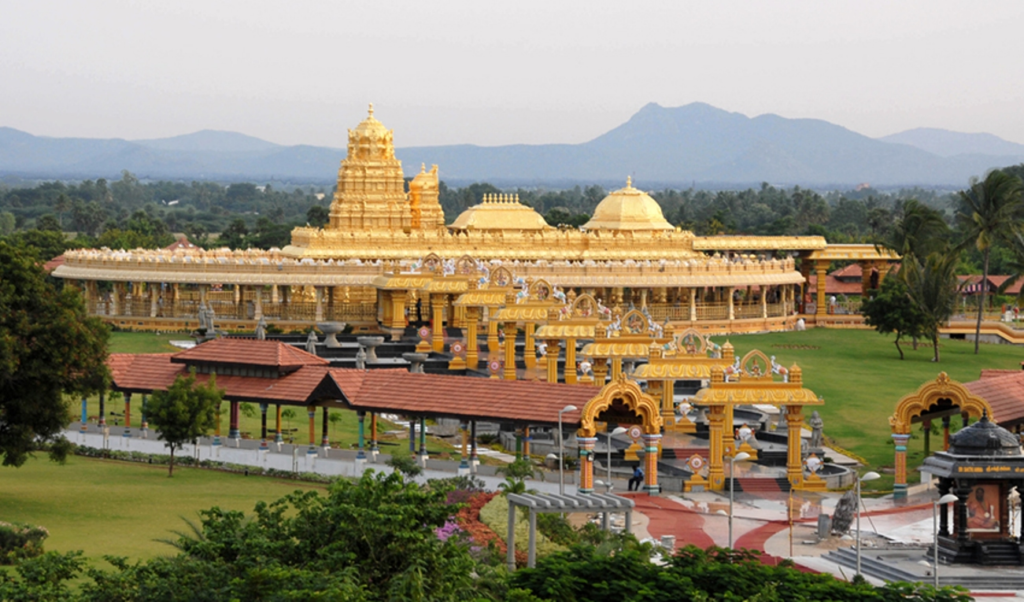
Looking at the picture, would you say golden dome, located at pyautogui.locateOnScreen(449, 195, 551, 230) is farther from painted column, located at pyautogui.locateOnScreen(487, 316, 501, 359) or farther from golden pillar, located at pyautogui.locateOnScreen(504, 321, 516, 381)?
golden pillar, located at pyautogui.locateOnScreen(504, 321, 516, 381)

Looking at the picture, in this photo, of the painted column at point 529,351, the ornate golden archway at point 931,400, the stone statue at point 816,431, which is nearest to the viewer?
the ornate golden archway at point 931,400

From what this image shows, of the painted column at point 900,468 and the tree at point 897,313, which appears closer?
the painted column at point 900,468

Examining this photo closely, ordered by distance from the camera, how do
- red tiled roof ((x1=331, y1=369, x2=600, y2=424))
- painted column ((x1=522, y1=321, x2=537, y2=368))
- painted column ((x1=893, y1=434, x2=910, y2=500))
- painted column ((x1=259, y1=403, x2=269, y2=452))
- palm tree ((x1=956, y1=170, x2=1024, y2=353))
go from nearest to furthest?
painted column ((x1=893, y1=434, x2=910, y2=500)) < red tiled roof ((x1=331, y1=369, x2=600, y2=424)) < painted column ((x1=259, y1=403, x2=269, y2=452)) < painted column ((x1=522, y1=321, x2=537, y2=368)) < palm tree ((x1=956, y1=170, x2=1024, y2=353))

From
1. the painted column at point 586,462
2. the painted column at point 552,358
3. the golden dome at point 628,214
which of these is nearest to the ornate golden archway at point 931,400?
the painted column at point 586,462

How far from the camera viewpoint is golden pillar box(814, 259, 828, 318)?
8519 centimetres

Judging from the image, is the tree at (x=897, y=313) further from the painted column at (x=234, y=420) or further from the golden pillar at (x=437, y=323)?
the painted column at (x=234, y=420)

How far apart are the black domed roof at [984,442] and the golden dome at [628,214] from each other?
5653cm

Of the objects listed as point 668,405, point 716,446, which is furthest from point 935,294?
point 716,446

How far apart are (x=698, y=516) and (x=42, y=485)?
1471cm

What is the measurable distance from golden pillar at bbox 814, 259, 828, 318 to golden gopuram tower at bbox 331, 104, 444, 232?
20.2 meters

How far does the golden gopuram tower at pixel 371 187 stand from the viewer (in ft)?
279

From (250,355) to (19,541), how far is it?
15.6m

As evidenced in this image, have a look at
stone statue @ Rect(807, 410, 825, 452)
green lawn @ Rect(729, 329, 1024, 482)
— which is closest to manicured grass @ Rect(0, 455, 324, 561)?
stone statue @ Rect(807, 410, 825, 452)

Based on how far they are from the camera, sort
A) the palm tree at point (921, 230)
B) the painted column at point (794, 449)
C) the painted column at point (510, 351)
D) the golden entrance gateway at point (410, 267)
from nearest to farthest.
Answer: the painted column at point (794, 449) < the painted column at point (510, 351) < the golden entrance gateway at point (410, 267) < the palm tree at point (921, 230)
